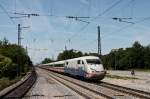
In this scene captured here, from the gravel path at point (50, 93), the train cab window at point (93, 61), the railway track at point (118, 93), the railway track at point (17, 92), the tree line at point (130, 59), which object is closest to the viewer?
the railway track at point (118, 93)

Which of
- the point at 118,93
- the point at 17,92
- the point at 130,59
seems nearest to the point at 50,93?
the point at 17,92

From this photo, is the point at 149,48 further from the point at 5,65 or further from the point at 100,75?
the point at 100,75

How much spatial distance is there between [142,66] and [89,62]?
108 metres

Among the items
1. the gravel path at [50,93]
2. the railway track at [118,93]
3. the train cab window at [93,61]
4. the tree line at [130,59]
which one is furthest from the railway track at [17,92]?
the tree line at [130,59]

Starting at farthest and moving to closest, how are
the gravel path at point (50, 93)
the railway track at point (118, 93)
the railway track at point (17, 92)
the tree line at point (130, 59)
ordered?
the tree line at point (130, 59) < the railway track at point (17, 92) < the gravel path at point (50, 93) < the railway track at point (118, 93)

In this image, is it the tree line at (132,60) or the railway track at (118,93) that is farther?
the tree line at (132,60)

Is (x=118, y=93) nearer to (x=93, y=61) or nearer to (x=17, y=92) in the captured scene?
(x=17, y=92)

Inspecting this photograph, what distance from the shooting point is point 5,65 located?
5512 cm

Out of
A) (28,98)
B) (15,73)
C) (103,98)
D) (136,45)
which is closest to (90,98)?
(103,98)

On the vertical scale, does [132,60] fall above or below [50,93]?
above

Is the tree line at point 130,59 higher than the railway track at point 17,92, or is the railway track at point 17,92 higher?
the tree line at point 130,59

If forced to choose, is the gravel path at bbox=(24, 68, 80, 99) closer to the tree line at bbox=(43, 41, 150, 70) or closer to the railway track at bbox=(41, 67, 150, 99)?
the railway track at bbox=(41, 67, 150, 99)

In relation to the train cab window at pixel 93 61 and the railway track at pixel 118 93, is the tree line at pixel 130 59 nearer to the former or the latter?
the train cab window at pixel 93 61

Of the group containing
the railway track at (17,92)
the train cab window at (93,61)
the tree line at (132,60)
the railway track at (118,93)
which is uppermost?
the tree line at (132,60)
